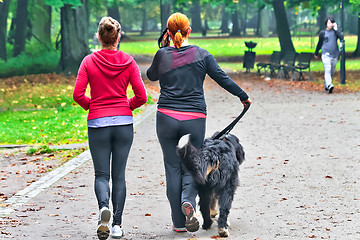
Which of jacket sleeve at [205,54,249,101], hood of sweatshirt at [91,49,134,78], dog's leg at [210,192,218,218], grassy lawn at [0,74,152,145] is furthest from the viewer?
grassy lawn at [0,74,152,145]

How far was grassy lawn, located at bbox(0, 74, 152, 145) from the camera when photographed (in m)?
12.6

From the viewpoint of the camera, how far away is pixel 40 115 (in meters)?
15.7

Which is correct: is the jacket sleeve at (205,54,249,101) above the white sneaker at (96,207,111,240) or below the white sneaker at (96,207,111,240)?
above

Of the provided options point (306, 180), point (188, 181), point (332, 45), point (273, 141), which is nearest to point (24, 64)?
point (332, 45)

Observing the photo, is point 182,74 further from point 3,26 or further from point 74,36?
point 3,26

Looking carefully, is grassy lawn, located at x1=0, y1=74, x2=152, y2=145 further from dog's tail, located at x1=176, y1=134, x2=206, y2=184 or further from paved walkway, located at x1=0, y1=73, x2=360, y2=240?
dog's tail, located at x1=176, y1=134, x2=206, y2=184

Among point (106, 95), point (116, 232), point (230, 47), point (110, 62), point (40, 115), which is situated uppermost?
point (110, 62)

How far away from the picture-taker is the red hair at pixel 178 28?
5820mm

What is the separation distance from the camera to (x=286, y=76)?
24.7 metres

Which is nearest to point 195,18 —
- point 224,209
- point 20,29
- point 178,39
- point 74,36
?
point 20,29

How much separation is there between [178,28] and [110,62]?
0.64 m

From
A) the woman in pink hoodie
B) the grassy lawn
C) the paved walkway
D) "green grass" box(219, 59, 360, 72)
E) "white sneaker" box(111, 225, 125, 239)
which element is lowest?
"green grass" box(219, 59, 360, 72)

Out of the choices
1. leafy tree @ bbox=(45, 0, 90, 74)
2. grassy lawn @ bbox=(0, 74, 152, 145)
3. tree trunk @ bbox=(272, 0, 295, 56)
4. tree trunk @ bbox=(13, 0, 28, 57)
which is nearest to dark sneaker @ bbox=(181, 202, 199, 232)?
grassy lawn @ bbox=(0, 74, 152, 145)

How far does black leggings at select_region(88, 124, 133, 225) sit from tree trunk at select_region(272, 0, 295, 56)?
25925 mm
